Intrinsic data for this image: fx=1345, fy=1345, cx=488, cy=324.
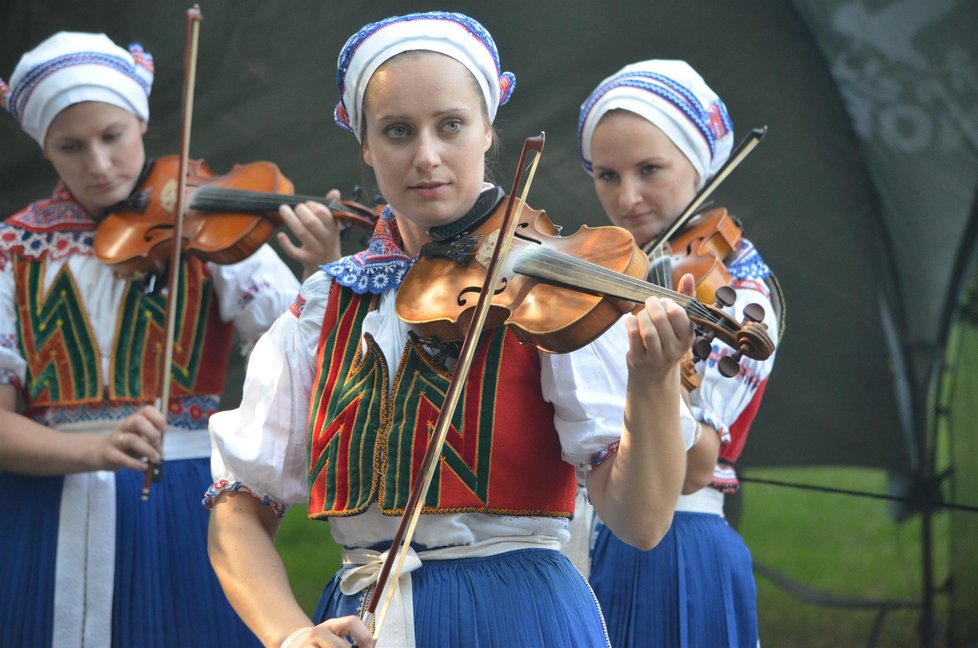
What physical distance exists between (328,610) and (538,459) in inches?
15.1

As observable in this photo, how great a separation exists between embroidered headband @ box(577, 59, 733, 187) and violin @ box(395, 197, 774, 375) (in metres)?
0.98

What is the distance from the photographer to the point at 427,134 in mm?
1843

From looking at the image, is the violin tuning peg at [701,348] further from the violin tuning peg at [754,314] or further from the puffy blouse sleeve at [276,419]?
the puffy blouse sleeve at [276,419]

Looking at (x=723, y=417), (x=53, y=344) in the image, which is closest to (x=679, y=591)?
(x=723, y=417)

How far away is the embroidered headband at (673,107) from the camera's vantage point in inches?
111

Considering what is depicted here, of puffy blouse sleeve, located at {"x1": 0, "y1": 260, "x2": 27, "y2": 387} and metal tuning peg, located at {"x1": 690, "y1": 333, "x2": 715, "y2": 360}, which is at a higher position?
puffy blouse sleeve, located at {"x1": 0, "y1": 260, "x2": 27, "y2": 387}

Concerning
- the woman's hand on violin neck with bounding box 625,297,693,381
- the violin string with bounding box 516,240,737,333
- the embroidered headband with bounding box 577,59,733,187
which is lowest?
the woman's hand on violin neck with bounding box 625,297,693,381

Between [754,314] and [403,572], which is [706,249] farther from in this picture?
[403,572]

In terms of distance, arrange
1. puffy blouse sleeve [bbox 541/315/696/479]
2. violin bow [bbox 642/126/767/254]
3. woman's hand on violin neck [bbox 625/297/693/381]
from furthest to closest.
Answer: violin bow [bbox 642/126/767/254], puffy blouse sleeve [bbox 541/315/696/479], woman's hand on violin neck [bbox 625/297/693/381]

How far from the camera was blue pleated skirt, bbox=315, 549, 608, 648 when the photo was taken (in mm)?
1771

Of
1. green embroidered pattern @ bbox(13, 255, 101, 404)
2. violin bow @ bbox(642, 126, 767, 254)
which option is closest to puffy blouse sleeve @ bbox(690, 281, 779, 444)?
violin bow @ bbox(642, 126, 767, 254)

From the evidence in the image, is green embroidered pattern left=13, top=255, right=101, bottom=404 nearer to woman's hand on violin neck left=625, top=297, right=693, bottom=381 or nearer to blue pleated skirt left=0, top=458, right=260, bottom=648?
blue pleated skirt left=0, top=458, right=260, bottom=648

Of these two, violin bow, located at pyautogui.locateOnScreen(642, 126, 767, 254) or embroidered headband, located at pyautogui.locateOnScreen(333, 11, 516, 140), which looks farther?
violin bow, located at pyautogui.locateOnScreen(642, 126, 767, 254)

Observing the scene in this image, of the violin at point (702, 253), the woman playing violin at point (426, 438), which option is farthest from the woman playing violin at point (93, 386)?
the woman playing violin at point (426, 438)
